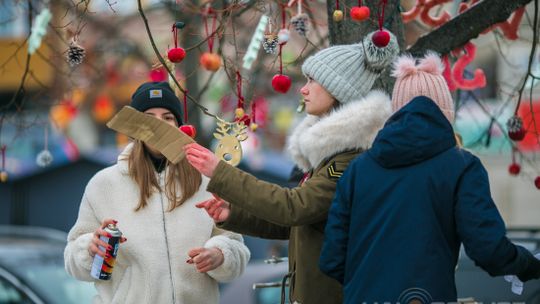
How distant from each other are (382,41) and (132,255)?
52.4 inches

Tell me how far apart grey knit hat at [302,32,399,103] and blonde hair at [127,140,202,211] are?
740 millimetres

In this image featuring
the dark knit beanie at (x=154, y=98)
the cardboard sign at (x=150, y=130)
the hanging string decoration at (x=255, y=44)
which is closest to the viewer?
the cardboard sign at (x=150, y=130)

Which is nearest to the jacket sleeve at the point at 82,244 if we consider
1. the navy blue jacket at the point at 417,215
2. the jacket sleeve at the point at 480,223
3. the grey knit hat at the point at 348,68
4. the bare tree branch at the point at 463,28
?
the grey knit hat at the point at 348,68

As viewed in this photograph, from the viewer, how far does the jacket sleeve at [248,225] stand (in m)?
3.78

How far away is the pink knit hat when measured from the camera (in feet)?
11.1

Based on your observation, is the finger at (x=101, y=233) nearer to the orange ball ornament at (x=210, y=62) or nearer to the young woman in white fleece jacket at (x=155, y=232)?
the young woman in white fleece jacket at (x=155, y=232)

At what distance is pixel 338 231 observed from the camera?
3328 mm

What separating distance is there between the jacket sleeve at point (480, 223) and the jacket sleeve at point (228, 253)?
3.89ft

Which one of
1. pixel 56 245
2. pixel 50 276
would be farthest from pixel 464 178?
pixel 56 245

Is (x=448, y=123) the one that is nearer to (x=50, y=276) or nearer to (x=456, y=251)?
(x=456, y=251)

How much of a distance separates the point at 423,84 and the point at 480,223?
540 mm

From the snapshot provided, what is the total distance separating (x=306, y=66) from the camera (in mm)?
3783

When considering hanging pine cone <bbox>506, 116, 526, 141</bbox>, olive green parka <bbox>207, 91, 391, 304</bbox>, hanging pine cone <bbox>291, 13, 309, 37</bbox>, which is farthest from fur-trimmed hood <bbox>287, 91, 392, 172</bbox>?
hanging pine cone <bbox>506, 116, 526, 141</bbox>

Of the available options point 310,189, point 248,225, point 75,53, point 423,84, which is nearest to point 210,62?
point 75,53
